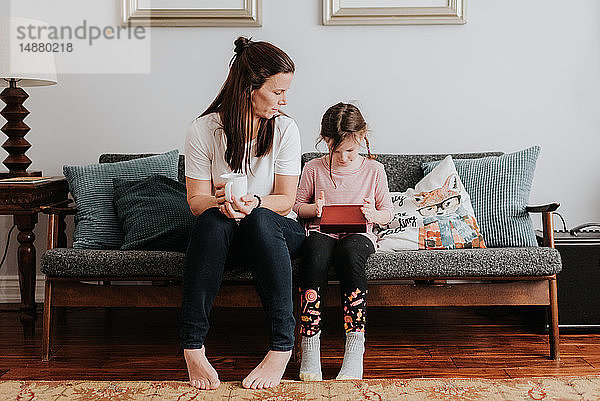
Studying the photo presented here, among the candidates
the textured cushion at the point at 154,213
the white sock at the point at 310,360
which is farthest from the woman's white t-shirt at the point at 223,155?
the white sock at the point at 310,360

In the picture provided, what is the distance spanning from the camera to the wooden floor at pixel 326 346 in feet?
8.27

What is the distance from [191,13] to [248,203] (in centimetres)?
161

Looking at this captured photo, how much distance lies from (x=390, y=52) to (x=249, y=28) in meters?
0.70

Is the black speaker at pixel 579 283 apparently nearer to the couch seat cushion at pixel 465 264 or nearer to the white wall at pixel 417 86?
the couch seat cushion at pixel 465 264

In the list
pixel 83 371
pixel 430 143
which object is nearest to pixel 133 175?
pixel 83 371

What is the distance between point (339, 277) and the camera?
2471 mm

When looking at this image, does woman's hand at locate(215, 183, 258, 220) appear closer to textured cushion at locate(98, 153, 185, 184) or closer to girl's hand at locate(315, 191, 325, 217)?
girl's hand at locate(315, 191, 325, 217)

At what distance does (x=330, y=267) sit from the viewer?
249cm

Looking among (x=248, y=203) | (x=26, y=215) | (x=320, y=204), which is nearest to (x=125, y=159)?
(x=26, y=215)

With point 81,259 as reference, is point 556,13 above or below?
above

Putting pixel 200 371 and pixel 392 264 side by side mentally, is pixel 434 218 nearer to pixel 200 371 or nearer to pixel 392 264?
pixel 392 264

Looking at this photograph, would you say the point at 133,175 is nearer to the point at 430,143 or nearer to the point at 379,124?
the point at 379,124

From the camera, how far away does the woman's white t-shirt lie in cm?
244

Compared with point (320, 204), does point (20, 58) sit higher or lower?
higher
